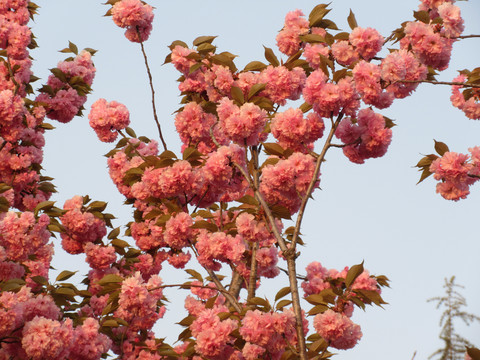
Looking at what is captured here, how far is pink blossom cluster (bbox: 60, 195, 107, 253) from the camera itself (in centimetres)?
609

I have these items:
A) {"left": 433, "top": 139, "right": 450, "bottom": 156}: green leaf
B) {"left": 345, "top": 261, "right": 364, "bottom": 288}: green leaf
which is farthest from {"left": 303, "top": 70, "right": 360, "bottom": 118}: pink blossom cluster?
{"left": 433, "top": 139, "right": 450, "bottom": 156}: green leaf

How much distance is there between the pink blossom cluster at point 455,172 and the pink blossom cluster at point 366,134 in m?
0.96

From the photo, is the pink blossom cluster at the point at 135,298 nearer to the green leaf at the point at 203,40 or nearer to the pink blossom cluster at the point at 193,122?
the pink blossom cluster at the point at 193,122

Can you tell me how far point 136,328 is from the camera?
6.14m

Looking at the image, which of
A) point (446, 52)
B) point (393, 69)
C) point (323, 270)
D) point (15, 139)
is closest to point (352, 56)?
point (393, 69)

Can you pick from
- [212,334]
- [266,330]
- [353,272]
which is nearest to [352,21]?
[353,272]

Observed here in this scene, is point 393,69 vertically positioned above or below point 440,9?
below

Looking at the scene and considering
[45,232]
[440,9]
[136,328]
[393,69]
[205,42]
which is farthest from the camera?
[136,328]

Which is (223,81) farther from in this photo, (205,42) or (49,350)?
(49,350)

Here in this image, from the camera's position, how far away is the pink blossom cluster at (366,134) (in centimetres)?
397

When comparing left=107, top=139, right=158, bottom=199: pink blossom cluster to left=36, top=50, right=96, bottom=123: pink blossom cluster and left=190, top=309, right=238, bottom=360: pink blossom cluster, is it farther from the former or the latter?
left=190, top=309, right=238, bottom=360: pink blossom cluster

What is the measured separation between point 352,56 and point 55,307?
2.85 metres

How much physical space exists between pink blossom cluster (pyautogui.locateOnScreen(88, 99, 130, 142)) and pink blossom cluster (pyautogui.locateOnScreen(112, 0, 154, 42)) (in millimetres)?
629

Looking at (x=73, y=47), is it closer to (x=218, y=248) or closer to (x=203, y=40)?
(x=203, y=40)
